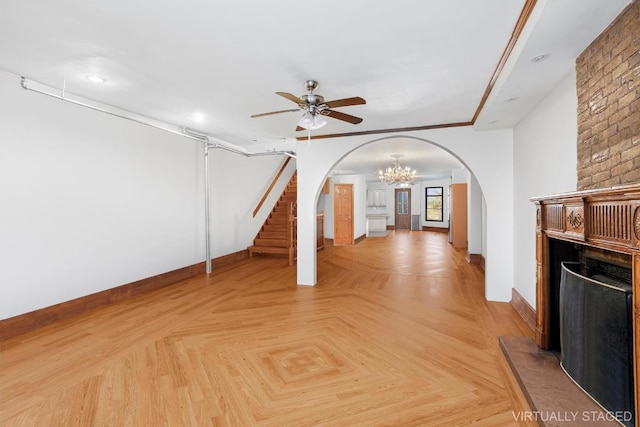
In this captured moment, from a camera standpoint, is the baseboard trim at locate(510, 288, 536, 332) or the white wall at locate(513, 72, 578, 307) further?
the baseboard trim at locate(510, 288, 536, 332)

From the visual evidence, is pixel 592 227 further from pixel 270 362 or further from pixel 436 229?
pixel 436 229

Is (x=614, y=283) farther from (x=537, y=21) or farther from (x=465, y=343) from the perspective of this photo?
(x=537, y=21)

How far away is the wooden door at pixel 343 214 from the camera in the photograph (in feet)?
31.7

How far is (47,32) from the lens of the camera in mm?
2271

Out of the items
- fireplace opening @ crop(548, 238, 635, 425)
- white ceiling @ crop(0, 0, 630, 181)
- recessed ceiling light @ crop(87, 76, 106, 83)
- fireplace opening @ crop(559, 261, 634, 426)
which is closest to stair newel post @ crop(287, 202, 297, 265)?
white ceiling @ crop(0, 0, 630, 181)

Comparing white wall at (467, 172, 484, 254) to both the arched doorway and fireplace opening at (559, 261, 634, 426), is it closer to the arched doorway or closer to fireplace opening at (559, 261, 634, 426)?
the arched doorway

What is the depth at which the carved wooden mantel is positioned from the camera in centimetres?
140

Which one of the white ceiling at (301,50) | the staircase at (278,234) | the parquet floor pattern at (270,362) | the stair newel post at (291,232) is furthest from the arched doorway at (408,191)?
the parquet floor pattern at (270,362)

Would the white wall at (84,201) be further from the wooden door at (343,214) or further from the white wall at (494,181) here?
the wooden door at (343,214)

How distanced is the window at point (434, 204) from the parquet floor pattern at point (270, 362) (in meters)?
10.5

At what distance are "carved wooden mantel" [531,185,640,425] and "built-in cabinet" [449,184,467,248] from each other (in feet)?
21.6

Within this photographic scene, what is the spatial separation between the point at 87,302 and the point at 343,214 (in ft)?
Answer: 23.6

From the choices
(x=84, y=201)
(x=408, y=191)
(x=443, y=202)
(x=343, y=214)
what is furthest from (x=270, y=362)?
(x=408, y=191)

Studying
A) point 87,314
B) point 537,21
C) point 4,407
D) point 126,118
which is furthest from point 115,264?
point 537,21
